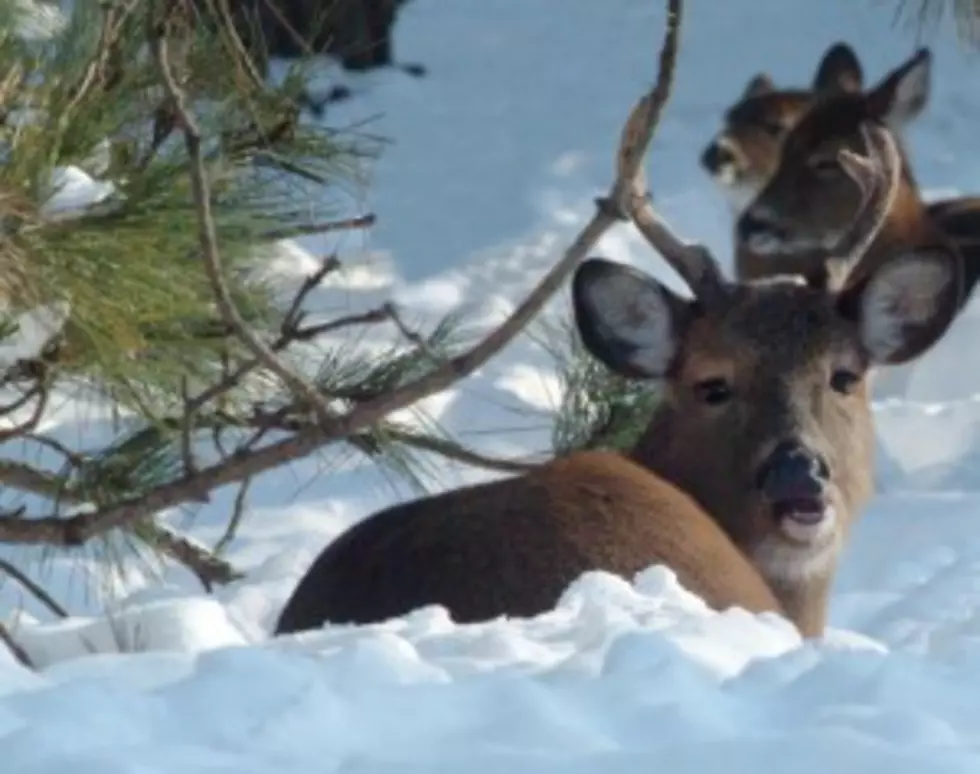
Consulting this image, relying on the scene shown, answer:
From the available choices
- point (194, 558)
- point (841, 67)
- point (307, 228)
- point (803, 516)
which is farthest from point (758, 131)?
point (307, 228)

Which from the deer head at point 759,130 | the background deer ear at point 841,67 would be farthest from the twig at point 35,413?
the background deer ear at point 841,67

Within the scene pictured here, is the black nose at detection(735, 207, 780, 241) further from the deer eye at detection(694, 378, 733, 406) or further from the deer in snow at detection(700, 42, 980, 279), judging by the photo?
→ the deer eye at detection(694, 378, 733, 406)

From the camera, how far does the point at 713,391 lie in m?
5.41

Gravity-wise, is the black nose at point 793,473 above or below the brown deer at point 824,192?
below

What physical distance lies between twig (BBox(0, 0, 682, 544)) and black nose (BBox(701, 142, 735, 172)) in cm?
533

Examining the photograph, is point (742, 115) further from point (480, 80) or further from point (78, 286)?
point (78, 286)

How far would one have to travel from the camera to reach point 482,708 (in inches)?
125

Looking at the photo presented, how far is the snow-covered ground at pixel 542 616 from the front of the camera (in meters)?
3.05

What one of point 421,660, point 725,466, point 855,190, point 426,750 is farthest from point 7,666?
point 855,190

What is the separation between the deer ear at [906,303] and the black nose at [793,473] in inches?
13.2

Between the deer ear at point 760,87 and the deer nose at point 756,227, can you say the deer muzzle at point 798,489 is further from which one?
the deer ear at point 760,87

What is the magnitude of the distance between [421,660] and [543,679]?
0.84 ft

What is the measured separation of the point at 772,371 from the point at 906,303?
1.29 feet

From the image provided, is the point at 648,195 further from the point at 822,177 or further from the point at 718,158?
the point at 718,158
